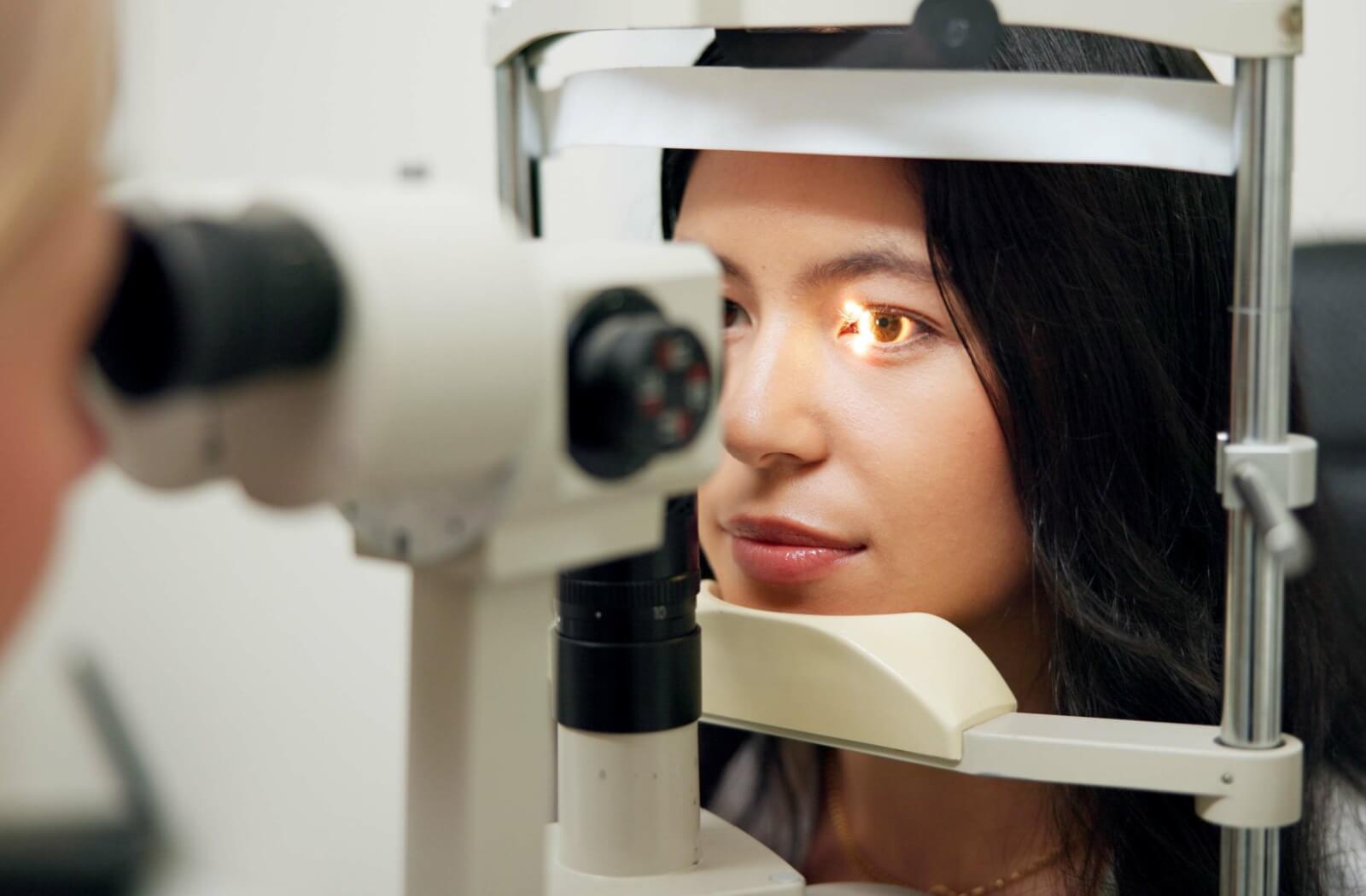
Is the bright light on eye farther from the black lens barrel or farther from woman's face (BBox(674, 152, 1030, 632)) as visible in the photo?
the black lens barrel

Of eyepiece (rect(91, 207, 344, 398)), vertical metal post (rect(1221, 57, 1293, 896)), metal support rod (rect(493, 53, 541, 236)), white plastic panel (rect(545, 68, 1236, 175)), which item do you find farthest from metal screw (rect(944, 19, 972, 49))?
eyepiece (rect(91, 207, 344, 398))

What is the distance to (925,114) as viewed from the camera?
2.45 ft

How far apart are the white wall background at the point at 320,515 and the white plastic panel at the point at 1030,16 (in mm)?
560

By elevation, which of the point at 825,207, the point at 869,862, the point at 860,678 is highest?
the point at 825,207

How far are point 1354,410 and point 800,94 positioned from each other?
71cm

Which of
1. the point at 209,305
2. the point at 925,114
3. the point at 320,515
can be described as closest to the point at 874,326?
the point at 925,114

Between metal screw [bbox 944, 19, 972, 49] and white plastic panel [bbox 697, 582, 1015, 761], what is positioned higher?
metal screw [bbox 944, 19, 972, 49]

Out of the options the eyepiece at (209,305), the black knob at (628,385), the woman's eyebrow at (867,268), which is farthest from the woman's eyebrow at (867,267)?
the eyepiece at (209,305)

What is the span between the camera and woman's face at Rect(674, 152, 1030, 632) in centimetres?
82

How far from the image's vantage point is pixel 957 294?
832 millimetres

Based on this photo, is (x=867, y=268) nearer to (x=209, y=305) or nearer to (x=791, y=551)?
(x=791, y=551)

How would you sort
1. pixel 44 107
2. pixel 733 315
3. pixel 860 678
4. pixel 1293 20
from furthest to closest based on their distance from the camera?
pixel 733 315 → pixel 860 678 → pixel 1293 20 → pixel 44 107

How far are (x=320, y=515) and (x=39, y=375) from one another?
106 cm

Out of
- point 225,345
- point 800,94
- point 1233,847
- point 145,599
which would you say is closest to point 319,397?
point 225,345
